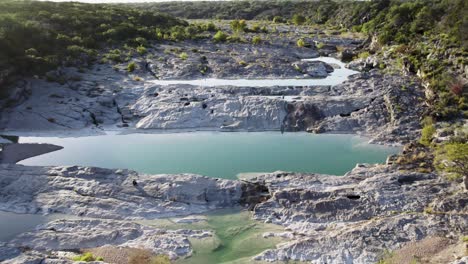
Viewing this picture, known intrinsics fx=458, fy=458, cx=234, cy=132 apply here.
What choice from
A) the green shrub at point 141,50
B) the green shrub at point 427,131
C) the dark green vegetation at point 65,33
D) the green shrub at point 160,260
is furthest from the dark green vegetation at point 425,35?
the green shrub at point 141,50

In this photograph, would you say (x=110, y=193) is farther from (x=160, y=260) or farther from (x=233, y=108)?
(x=233, y=108)

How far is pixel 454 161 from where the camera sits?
1034 inches

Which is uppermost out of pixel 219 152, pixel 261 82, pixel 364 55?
pixel 364 55

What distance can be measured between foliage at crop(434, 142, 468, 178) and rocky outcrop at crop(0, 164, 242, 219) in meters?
12.3

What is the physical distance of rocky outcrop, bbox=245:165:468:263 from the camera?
21.6 meters

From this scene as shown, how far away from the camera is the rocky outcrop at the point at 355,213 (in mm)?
21594

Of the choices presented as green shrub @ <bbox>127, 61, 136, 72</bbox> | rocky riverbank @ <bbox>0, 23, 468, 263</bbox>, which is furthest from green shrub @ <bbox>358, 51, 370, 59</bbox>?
green shrub @ <bbox>127, 61, 136, 72</bbox>

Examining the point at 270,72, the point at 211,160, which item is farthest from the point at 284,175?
the point at 270,72

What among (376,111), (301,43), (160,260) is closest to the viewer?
(160,260)

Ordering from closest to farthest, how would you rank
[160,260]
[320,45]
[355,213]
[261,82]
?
[160,260] < [355,213] < [261,82] < [320,45]

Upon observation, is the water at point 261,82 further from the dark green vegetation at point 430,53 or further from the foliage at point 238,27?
the foliage at point 238,27

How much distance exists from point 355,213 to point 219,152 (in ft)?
40.8

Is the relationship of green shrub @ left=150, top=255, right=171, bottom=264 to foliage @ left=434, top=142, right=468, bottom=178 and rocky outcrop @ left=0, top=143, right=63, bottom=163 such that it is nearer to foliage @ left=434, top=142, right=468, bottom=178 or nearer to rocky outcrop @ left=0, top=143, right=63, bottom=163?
rocky outcrop @ left=0, top=143, right=63, bottom=163

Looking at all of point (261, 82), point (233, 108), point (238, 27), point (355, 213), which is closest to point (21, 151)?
point (233, 108)
